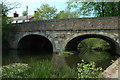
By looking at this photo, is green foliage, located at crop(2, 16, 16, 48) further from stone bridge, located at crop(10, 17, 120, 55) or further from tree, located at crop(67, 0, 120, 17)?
tree, located at crop(67, 0, 120, 17)

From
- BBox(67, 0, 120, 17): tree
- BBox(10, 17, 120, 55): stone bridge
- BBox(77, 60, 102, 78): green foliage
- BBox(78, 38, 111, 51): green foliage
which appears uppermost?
BBox(67, 0, 120, 17): tree

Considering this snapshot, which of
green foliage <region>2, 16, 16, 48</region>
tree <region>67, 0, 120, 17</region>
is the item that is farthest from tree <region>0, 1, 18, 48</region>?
tree <region>67, 0, 120, 17</region>

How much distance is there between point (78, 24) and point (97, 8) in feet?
23.6

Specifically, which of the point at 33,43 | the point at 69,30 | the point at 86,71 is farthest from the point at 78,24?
the point at 86,71

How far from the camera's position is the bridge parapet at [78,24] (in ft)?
37.5

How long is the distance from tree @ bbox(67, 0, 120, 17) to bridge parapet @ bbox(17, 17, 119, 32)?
21.0 feet

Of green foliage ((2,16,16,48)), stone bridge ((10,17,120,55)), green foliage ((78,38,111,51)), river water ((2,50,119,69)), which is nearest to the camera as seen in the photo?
river water ((2,50,119,69))

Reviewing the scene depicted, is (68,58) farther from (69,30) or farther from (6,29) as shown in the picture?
(6,29)

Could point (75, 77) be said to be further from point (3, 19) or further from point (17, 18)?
point (17, 18)

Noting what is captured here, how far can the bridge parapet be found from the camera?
1142 cm

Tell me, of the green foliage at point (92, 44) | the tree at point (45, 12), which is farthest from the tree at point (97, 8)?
the tree at point (45, 12)

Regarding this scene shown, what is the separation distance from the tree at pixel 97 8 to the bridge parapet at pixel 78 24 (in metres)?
6.40

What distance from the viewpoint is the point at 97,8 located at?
1822 cm

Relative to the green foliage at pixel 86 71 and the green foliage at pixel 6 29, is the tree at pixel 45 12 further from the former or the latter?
the green foliage at pixel 86 71
